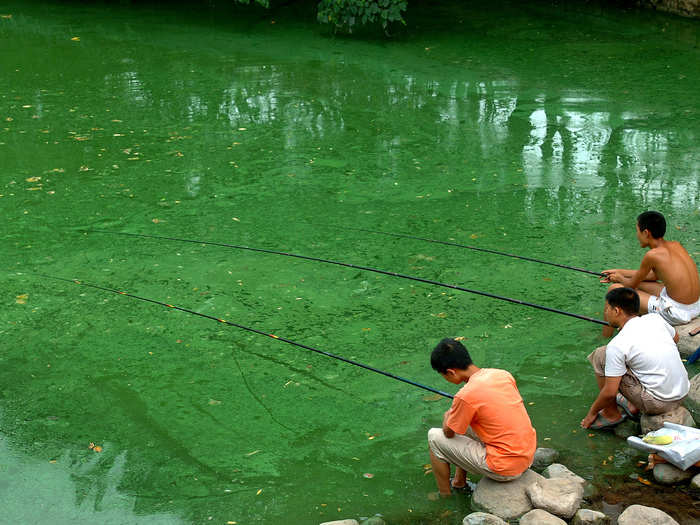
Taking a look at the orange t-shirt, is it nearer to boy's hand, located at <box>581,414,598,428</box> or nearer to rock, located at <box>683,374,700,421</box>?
boy's hand, located at <box>581,414,598,428</box>

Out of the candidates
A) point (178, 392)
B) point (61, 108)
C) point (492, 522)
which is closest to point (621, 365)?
point (492, 522)

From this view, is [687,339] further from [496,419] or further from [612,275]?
[496,419]

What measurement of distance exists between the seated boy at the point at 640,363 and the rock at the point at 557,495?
1.75ft

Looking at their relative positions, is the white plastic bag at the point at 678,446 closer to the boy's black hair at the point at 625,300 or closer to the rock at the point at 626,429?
the rock at the point at 626,429

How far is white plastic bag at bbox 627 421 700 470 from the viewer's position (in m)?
3.10

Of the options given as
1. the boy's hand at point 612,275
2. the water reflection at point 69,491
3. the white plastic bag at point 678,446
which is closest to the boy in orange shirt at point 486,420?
the white plastic bag at point 678,446

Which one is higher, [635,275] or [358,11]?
[358,11]

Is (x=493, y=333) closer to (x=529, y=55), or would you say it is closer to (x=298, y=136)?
(x=298, y=136)

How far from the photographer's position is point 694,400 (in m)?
3.64

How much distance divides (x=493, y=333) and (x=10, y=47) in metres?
8.81

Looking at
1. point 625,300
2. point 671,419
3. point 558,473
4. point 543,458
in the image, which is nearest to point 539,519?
point 558,473

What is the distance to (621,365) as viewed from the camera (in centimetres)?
342

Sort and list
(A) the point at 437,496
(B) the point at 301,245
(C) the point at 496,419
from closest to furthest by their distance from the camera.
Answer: (C) the point at 496,419, (A) the point at 437,496, (B) the point at 301,245

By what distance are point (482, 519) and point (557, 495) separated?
31 cm
